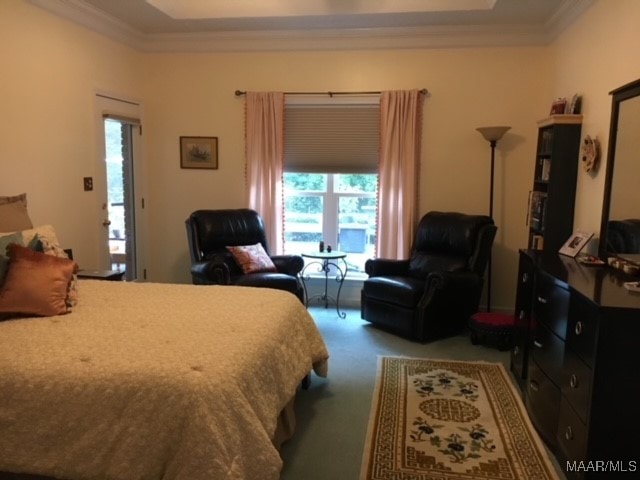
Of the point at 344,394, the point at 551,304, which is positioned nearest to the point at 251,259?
the point at 344,394

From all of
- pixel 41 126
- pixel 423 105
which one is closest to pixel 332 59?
pixel 423 105

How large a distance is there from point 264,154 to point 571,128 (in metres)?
2.87

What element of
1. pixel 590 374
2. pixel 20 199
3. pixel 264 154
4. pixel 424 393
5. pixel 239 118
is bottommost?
pixel 424 393

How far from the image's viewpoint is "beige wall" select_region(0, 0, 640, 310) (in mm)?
3516

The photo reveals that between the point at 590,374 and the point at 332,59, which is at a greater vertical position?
the point at 332,59

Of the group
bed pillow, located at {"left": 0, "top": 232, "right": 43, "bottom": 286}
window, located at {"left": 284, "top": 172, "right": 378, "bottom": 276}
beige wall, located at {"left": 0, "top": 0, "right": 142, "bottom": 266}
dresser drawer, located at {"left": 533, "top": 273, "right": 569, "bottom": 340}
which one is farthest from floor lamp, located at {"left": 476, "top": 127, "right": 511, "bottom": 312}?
bed pillow, located at {"left": 0, "top": 232, "right": 43, "bottom": 286}

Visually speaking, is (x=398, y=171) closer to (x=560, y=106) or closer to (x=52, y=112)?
(x=560, y=106)

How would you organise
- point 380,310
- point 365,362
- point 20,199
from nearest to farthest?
point 20,199
point 365,362
point 380,310

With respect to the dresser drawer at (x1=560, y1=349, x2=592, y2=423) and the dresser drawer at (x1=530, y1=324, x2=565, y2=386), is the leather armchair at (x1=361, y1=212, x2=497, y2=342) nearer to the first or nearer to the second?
the dresser drawer at (x1=530, y1=324, x2=565, y2=386)

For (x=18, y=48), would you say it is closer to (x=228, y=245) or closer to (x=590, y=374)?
(x=228, y=245)

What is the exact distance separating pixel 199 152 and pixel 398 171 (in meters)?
2.17

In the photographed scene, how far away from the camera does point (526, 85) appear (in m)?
4.63

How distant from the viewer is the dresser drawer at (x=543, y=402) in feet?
7.91

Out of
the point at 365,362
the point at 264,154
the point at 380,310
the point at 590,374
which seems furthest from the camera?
the point at 264,154
